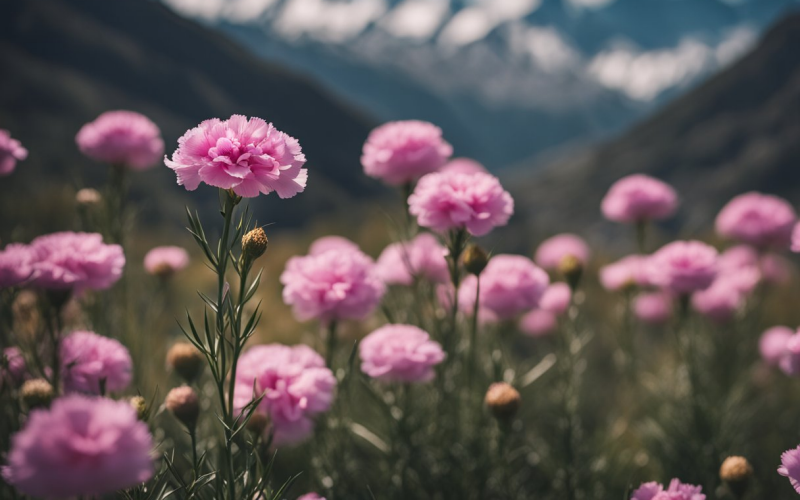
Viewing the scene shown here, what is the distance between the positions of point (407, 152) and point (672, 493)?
4.33 feet

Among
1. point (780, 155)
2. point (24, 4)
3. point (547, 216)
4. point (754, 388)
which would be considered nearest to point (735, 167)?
point (780, 155)

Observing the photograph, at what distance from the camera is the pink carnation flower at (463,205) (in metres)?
1.56

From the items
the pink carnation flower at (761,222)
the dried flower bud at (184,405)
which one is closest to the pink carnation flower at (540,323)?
the pink carnation flower at (761,222)

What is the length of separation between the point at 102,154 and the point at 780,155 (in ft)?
535

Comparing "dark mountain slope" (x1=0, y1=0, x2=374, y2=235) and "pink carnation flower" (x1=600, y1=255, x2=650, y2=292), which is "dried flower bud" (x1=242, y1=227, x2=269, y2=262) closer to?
"pink carnation flower" (x1=600, y1=255, x2=650, y2=292)

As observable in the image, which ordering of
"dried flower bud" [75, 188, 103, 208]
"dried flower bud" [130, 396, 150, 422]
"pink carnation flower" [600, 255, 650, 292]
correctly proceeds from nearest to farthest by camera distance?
"dried flower bud" [130, 396, 150, 422]
"dried flower bud" [75, 188, 103, 208]
"pink carnation flower" [600, 255, 650, 292]

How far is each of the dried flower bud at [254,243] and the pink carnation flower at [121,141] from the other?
1.43 m

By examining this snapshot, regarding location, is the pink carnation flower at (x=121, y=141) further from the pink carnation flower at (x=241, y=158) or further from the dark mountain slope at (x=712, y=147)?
the dark mountain slope at (x=712, y=147)

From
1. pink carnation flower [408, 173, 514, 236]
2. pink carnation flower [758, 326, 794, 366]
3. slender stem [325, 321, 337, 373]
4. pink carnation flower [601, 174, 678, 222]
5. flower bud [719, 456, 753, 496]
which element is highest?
pink carnation flower [601, 174, 678, 222]

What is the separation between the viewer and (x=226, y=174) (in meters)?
1.06

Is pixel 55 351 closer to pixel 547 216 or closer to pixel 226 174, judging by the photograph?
pixel 226 174

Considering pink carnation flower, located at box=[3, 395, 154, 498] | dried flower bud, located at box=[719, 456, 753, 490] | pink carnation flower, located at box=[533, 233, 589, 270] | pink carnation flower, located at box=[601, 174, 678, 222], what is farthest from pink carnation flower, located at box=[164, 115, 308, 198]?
pink carnation flower, located at box=[533, 233, 589, 270]

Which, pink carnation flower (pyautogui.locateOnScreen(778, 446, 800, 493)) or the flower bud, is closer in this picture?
pink carnation flower (pyautogui.locateOnScreen(778, 446, 800, 493))

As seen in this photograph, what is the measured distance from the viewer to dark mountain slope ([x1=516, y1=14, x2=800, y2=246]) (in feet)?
451
